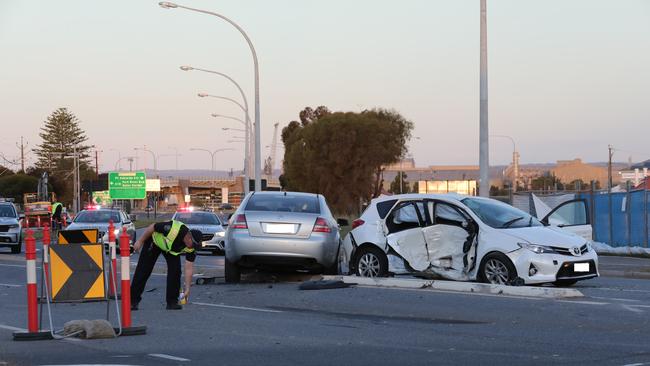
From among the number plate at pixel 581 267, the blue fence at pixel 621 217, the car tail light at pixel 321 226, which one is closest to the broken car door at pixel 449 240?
the number plate at pixel 581 267

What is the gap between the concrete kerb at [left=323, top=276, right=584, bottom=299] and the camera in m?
14.9

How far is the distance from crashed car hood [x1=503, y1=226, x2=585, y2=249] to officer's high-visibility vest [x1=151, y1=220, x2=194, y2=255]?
16.2 feet

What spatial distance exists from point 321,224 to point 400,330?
230 inches

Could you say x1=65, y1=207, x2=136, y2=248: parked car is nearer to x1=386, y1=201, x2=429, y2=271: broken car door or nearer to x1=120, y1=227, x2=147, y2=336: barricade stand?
x1=386, y1=201, x2=429, y2=271: broken car door

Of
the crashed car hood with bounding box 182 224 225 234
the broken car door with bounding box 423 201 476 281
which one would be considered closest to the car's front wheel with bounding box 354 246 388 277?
the broken car door with bounding box 423 201 476 281

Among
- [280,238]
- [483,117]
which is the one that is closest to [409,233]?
[280,238]

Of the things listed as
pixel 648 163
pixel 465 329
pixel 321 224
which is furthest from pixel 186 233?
pixel 648 163

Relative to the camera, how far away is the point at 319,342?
36.9 feet

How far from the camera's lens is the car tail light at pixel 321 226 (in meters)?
17.8

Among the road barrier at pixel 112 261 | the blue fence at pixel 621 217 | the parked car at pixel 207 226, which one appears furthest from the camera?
the parked car at pixel 207 226

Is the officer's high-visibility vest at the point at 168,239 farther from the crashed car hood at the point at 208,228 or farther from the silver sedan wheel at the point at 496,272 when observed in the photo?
the crashed car hood at the point at 208,228

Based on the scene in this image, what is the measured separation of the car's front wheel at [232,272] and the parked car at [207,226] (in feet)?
43.7

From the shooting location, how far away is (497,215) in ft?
56.1

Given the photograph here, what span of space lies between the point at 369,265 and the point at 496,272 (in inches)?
95.2
